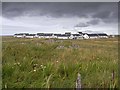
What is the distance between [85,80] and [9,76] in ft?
5.31

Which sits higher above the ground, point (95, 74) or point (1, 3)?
point (1, 3)

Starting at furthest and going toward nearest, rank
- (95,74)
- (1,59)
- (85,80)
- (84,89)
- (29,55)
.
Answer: (29,55), (1,59), (95,74), (85,80), (84,89)

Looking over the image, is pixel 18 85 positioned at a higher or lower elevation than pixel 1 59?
lower

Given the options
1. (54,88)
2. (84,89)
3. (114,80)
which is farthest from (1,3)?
(114,80)

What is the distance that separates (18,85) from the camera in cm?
406

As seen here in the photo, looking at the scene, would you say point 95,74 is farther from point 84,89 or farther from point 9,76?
point 9,76

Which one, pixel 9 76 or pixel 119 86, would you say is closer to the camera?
pixel 119 86

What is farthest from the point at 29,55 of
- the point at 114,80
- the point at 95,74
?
the point at 114,80

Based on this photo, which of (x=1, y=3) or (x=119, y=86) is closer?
(x=119, y=86)

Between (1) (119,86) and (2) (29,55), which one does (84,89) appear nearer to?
(1) (119,86)

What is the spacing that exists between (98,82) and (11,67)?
77.8 inches

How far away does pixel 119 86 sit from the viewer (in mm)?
3924

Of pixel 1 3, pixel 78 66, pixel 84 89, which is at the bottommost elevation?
pixel 84 89

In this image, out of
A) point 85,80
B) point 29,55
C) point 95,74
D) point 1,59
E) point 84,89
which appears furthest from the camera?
point 29,55
